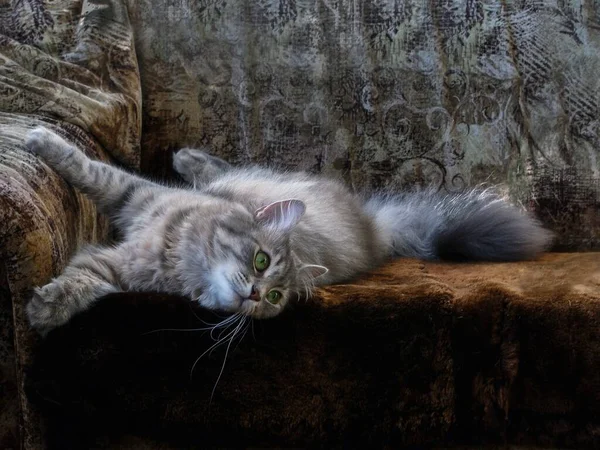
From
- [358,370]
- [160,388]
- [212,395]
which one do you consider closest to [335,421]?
[358,370]

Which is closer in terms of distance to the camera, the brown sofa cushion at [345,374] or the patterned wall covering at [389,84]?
the brown sofa cushion at [345,374]

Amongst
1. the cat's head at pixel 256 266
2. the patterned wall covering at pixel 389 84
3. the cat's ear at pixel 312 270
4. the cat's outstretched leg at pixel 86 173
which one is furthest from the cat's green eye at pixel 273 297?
the patterned wall covering at pixel 389 84

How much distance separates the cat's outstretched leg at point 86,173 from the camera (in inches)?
69.8

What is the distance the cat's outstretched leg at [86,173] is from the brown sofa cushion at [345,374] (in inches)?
20.5

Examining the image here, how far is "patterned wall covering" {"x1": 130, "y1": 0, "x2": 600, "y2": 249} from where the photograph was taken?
240cm

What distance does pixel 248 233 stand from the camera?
158cm

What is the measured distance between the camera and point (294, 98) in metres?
2.42

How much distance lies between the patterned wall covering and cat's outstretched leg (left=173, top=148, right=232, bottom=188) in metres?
0.11

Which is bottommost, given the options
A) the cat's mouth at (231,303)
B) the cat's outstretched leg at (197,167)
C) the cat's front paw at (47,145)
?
the cat's mouth at (231,303)

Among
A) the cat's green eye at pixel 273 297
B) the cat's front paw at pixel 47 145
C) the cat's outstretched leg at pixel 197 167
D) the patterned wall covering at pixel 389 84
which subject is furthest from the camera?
the patterned wall covering at pixel 389 84

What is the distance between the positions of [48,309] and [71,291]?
0.06m

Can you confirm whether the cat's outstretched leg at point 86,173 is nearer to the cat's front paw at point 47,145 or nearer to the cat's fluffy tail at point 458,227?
the cat's front paw at point 47,145

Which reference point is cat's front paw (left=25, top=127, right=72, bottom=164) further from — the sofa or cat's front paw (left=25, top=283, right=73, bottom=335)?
cat's front paw (left=25, top=283, right=73, bottom=335)

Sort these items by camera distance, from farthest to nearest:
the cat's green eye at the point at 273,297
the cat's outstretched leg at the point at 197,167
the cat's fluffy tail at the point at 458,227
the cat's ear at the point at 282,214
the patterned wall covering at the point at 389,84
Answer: the patterned wall covering at the point at 389,84, the cat's outstretched leg at the point at 197,167, the cat's fluffy tail at the point at 458,227, the cat's ear at the point at 282,214, the cat's green eye at the point at 273,297
